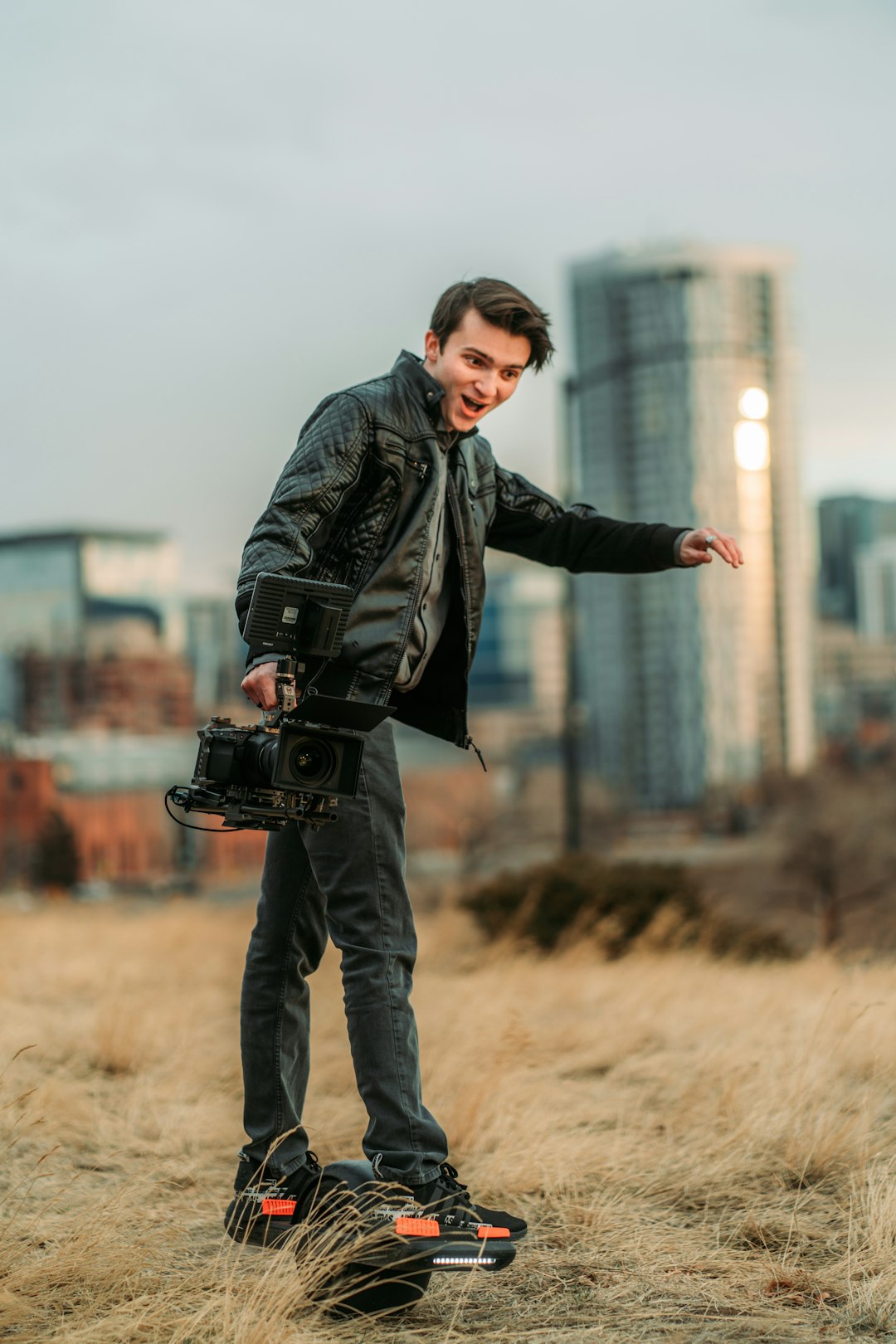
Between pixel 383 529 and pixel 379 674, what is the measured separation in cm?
33

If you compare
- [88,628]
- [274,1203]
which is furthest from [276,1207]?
[88,628]

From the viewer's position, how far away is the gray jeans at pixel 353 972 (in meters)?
3.13

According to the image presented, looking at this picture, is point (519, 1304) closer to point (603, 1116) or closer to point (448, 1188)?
point (448, 1188)

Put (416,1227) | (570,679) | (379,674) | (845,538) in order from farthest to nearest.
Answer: (845,538) → (570,679) → (379,674) → (416,1227)

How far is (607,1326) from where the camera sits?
2.89 meters

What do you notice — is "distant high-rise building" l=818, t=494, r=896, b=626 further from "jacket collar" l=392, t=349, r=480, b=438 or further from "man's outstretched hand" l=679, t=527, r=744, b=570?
"jacket collar" l=392, t=349, r=480, b=438

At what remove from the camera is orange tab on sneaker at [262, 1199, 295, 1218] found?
322cm

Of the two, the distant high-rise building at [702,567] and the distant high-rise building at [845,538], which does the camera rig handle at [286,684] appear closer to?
the distant high-rise building at [702,567]

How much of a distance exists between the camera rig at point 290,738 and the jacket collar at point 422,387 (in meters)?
0.55

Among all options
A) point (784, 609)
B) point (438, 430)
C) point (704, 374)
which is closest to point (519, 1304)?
point (438, 430)

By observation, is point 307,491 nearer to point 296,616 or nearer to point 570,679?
point 296,616

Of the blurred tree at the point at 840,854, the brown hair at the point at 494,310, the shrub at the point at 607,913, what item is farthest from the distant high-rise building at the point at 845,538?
the brown hair at the point at 494,310

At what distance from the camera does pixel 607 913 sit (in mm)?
11672

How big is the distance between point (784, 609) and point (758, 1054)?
10455cm
